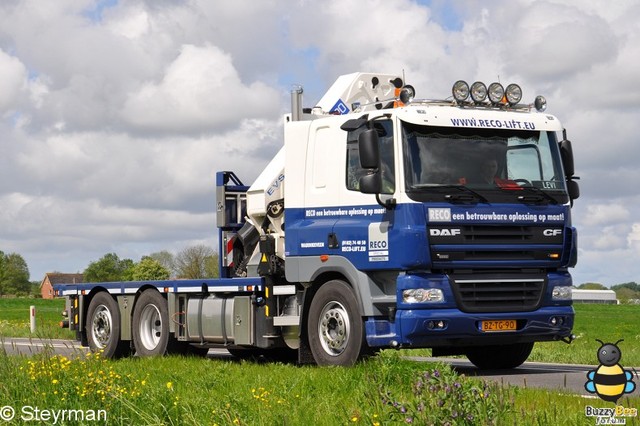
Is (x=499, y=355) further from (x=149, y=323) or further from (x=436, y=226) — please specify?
(x=149, y=323)

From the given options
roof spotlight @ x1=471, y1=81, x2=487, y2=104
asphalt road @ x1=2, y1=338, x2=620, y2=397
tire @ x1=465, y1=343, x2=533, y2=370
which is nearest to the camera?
asphalt road @ x1=2, y1=338, x2=620, y2=397

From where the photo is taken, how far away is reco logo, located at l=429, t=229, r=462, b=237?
1308 centimetres

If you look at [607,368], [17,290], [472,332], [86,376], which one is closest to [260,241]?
[472,332]

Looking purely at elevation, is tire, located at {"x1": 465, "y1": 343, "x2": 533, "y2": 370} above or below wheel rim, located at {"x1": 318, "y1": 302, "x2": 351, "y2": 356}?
below

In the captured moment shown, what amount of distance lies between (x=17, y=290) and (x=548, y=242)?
138 meters

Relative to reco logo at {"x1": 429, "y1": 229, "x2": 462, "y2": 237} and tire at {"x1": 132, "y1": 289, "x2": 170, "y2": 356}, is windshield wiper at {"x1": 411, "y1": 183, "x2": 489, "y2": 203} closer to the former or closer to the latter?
reco logo at {"x1": 429, "y1": 229, "x2": 462, "y2": 237}

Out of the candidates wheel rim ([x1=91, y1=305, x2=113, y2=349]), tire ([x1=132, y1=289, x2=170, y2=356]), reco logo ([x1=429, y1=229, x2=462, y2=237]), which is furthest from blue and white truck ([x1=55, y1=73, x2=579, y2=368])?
wheel rim ([x1=91, y1=305, x2=113, y2=349])

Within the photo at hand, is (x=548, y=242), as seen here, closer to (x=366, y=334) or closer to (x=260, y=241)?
(x=366, y=334)

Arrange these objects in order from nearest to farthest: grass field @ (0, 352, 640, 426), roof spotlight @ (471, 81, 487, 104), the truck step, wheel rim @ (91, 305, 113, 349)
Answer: grass field @ (0, 352, 640, 426) → roof spotlight @ (471, 81, 487, 104) → the truck step → wheel rim @ (91, 305, 113, 349)

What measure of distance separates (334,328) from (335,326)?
1.7 inches

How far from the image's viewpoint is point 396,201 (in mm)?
13195

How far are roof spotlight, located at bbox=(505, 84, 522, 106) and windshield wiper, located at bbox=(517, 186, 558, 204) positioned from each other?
4.39 feet

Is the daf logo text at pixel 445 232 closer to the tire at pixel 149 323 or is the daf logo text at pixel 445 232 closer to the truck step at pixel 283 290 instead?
the truck step at pixel 283 290

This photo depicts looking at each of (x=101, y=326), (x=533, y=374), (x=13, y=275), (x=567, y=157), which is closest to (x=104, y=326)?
(x=101, y=326)
